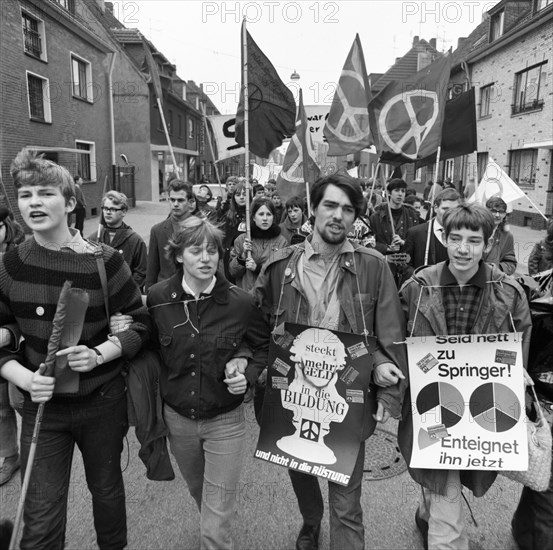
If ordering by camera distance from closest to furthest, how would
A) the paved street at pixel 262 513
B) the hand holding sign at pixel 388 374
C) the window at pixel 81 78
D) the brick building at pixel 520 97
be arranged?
the hand holding sign at pixel 388 374, the paved street at pixel 262 513, the brick building at pixel 520 97, the window at pixel 81 78

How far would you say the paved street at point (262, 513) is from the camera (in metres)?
2.91

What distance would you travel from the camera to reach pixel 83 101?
66.8ft

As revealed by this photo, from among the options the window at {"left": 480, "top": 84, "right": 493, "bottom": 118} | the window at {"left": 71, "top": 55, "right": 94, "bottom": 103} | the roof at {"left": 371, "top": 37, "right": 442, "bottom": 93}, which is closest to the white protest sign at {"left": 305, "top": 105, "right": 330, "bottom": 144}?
the window at {"left": 71, "top": 55, "right": 94, "bottom": 103}

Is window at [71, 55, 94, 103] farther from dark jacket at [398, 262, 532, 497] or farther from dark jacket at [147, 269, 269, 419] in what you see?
dark jacket at [398, 262, 532, 497]

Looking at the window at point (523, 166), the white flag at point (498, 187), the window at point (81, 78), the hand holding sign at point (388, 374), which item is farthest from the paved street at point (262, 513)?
the window at point (81, 78)

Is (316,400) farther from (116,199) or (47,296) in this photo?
(116,199)

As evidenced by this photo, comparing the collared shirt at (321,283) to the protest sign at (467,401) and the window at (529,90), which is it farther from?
the window at (529,90)

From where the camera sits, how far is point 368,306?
2.59m

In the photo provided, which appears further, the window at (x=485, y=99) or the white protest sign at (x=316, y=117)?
the window at (x=485, y=99)

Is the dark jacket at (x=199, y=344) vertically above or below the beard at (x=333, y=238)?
below

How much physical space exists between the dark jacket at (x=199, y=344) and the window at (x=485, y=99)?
79.7ft

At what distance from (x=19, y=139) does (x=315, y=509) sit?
53.4ft

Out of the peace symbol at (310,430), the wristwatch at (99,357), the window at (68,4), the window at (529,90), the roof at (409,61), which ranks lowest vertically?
the peace symbol at (310,430)

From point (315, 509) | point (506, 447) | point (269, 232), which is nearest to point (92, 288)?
point (315, 509)
